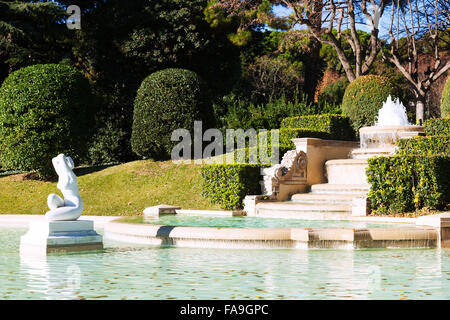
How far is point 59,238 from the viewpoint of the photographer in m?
9.00

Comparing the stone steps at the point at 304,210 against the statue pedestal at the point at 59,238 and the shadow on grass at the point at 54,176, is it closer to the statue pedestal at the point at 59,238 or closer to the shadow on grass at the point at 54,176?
the statue pedestal at the point at 59,238

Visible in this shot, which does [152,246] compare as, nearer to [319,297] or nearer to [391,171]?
[319,297]

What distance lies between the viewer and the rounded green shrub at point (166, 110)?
20609 mm

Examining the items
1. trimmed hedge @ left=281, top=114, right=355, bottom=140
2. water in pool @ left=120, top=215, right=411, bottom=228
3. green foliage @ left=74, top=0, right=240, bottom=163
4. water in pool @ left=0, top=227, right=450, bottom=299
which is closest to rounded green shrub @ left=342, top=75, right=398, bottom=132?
trimmed hedge @ left=281, top=114, right=355, bottom=140

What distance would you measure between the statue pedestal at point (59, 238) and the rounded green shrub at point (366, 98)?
13275 mm

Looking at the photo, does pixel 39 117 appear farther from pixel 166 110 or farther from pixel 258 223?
pixel 258 223

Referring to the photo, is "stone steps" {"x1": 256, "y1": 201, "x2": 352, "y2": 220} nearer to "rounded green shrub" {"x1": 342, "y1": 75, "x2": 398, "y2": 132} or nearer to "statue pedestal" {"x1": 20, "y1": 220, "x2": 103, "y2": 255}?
"statue pedestal" {"x1": 20, "y1": 220, "x2": 103, "y2": 255}

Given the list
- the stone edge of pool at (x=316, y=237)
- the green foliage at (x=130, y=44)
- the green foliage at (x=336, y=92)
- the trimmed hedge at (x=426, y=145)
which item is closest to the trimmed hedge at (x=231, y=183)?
the trimmed hedge at (x=426, y=145)

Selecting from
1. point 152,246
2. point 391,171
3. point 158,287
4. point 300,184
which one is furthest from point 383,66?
point 158,287

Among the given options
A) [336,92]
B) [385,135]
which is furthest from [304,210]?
[336,92]

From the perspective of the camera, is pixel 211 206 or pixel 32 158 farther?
pixel 32 158

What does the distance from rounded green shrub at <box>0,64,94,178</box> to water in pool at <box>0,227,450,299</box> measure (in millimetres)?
11904

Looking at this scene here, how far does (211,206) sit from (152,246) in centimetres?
609

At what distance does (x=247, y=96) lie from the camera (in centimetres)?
2967
